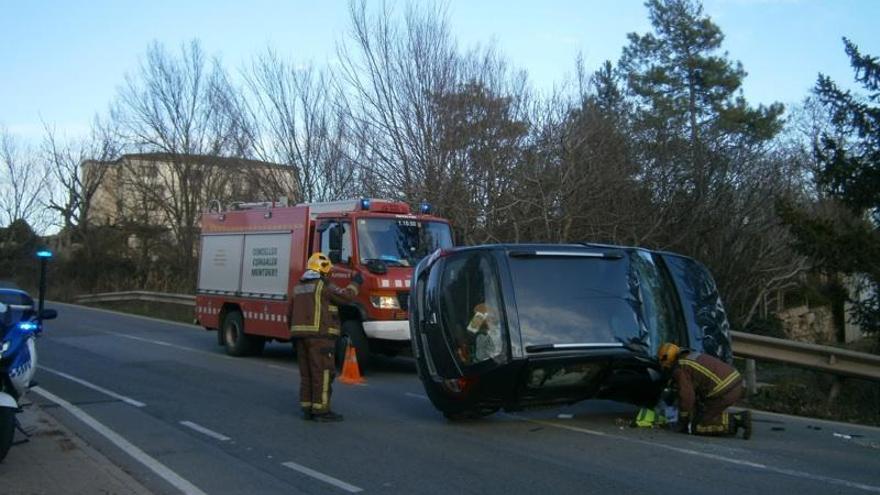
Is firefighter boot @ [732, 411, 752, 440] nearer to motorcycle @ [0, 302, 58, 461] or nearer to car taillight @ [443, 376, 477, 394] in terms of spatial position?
car taillight @ [443, 376, 477, 394]

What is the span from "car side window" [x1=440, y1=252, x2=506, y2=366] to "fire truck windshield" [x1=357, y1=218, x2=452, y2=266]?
505cm

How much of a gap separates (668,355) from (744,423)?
1065 millimetres

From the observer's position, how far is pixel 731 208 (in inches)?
714

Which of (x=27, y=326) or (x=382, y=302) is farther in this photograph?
(x=382, y=302)

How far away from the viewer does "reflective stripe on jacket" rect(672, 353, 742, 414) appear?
8336 mm

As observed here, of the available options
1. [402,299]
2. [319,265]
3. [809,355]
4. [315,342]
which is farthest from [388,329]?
[809,355]

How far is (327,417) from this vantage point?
9.48m

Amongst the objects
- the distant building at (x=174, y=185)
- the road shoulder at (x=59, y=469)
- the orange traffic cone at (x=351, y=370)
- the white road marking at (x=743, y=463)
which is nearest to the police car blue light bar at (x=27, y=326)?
the road shoulder at (x=59, y=469)

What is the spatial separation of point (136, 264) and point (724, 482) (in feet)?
131

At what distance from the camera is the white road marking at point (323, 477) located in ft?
21.7

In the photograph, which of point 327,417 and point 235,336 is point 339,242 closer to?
point 235,336

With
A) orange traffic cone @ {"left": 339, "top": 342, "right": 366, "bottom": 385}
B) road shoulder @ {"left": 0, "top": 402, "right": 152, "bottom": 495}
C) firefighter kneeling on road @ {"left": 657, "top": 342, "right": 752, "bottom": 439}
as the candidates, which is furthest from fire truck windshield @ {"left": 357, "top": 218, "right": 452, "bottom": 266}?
firefighter kneeling on road @ {"left": 657, "top": 342, "right": 752, "bottom": 439}

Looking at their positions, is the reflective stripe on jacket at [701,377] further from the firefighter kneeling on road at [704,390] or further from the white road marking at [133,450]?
the white road marking at [133,450]

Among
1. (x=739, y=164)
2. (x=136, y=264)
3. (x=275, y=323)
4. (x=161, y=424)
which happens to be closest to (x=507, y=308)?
(x=161, y=424)
